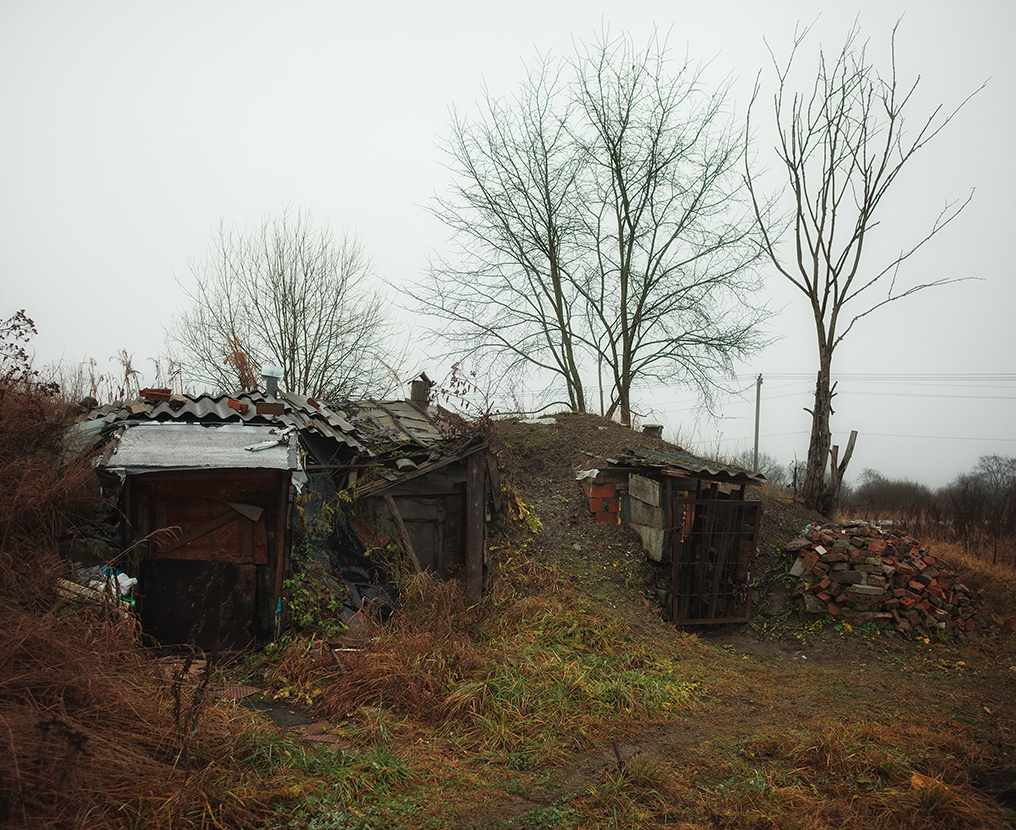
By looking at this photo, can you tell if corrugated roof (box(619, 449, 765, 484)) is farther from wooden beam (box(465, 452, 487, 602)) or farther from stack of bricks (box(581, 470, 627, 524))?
wooden beam (box(465, 452, 487, 602))

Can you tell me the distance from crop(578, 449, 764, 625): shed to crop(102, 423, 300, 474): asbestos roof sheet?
16.8ft

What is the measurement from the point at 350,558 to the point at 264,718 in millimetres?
3069

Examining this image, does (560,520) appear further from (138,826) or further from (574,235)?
(574,235)

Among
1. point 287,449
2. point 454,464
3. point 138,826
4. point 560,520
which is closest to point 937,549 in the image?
point 560,520

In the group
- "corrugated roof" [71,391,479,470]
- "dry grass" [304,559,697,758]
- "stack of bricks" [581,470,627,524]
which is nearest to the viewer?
"dry grass" [304,559,697,758]

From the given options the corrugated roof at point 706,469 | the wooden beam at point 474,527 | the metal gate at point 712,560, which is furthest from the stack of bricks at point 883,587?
the wooden beam at point 474,527

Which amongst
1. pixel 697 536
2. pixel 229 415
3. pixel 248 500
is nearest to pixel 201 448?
pixel 248 500

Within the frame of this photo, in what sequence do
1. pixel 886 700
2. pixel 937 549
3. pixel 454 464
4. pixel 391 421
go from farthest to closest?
pixel 937 549 < pixel 391 421 < pixel 454 464 < pixel 886 700

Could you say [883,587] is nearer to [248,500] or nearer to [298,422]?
[298,422]

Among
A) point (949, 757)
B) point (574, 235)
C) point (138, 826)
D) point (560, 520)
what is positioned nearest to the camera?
point (138, 826)

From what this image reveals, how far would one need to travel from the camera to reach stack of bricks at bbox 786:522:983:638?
8.55 m

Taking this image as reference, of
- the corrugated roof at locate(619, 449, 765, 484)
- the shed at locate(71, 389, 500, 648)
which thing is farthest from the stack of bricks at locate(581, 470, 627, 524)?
the shed at locate(71, 389, 500, 648)

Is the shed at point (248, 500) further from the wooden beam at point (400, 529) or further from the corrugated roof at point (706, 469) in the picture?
the corrugated roof at point (706, 469)

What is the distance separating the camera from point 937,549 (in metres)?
11.2
